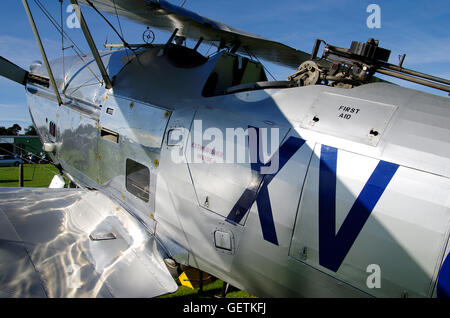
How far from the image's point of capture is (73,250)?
322cm

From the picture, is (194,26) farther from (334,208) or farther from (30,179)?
(30,179)

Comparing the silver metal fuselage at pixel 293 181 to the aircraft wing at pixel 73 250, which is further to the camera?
the aircraft wing at pixel 73 250

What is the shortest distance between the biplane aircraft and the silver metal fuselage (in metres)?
0.01

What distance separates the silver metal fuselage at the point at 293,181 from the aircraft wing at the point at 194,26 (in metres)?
0.65

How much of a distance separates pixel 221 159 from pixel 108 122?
2036mm

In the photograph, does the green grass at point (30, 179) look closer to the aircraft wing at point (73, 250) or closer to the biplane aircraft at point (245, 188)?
the aircraft wing at point (73, 250)

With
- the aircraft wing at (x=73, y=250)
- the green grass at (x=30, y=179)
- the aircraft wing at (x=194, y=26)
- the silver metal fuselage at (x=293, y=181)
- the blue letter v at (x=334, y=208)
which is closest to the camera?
the silver metal fuselage at (x=293, y=181)

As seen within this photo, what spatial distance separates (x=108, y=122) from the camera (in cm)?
422

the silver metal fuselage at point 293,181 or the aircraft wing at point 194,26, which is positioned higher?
the aircraft wing at point 194,26

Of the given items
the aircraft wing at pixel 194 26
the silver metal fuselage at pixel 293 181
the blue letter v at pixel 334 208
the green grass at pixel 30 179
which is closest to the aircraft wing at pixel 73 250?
the silver metal fuselage at pixel 293 181

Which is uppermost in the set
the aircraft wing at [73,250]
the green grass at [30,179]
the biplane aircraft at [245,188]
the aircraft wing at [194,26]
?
the aircraft wing at [194,26]

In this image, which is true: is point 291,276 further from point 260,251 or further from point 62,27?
point 62,27

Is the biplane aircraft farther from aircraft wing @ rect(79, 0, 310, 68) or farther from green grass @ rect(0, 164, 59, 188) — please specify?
green grass @ rect(0, 164, 59, 188)

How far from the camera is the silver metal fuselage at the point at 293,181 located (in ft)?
6.67
